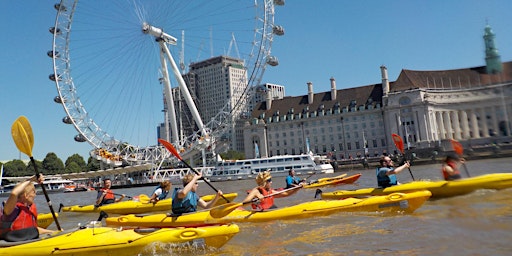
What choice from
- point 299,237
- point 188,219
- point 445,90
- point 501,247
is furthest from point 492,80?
point 188,219

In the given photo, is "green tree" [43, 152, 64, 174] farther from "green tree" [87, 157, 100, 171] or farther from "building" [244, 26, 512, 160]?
"building" [244, 26, 512, 160]

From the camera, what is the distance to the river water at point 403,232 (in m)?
6.82

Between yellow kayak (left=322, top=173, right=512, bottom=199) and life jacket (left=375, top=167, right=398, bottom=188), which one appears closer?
yellow kayak (left=322, top=173, right=512, bottom=199)

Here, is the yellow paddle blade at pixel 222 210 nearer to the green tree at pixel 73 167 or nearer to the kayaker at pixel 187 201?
the kayaker at pixel 187 201

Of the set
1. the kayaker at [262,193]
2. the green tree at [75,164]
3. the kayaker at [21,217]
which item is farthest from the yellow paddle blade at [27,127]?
the green tree at [75,164]

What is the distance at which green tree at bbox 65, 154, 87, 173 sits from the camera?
10174 cm

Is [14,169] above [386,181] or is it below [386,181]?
above

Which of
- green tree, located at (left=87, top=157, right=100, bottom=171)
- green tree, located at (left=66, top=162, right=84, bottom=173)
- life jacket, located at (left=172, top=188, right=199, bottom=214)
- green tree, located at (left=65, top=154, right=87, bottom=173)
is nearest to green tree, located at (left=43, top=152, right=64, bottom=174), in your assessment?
green tree, located at (left=66, top=162, right=84, bottom=173)

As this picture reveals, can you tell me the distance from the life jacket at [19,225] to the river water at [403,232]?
125 inches

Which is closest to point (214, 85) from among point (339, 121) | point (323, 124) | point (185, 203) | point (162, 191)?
point (323, 124)

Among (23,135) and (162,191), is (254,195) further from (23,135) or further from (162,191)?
(162,191)

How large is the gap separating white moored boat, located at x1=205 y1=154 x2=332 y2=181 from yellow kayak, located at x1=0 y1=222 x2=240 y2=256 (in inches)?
1750

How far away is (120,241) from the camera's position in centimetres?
756

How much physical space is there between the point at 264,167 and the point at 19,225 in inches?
1981
